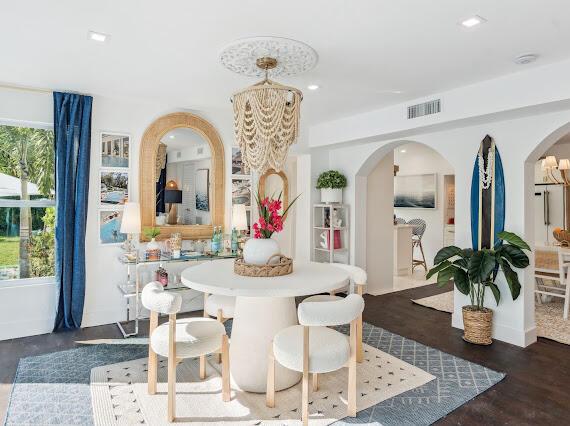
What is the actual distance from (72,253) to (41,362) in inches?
43.7

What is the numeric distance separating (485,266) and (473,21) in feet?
6.91

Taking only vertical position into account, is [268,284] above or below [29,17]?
below

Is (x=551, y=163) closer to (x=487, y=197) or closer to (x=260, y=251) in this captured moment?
(x=487, y=197)

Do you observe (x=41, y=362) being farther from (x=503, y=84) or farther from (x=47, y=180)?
(x=503, y=84)

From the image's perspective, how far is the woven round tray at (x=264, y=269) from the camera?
2.76 m

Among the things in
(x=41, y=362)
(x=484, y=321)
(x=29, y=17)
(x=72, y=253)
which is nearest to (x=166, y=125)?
(x=72, y=253)

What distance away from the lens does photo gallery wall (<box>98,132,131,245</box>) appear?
412cm

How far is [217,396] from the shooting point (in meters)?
2.64

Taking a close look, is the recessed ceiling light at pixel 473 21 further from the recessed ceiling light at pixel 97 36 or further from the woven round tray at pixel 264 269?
the recessed ceiling light at pixel 97 36

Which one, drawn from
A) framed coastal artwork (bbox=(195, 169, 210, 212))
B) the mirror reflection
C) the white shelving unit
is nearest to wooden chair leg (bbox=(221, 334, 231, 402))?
the mirror reflection

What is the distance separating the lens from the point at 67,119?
3879 millimetres

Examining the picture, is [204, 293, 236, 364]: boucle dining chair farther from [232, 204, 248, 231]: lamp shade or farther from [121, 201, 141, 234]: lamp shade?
[232, 204, 248, 231]: lamp shade

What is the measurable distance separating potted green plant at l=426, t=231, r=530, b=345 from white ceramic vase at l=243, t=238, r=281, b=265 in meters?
1.87

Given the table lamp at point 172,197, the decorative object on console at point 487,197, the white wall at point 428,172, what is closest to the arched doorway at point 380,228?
the white wall at point 428,172
